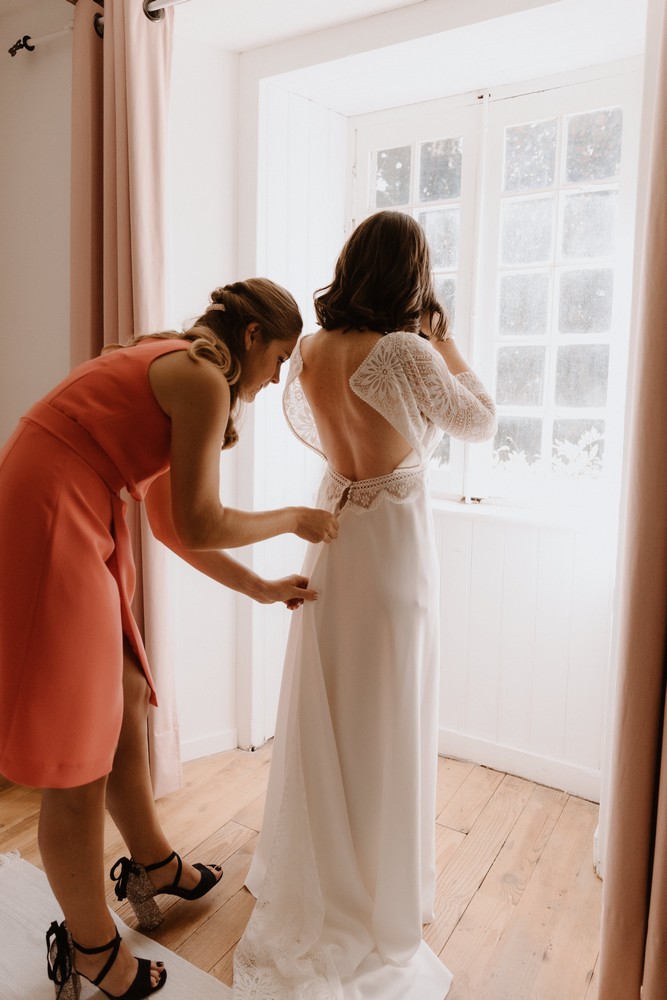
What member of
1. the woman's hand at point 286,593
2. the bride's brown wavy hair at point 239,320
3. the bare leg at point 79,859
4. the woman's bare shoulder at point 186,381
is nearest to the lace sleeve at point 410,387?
the bride's brown wavy hair at point 239,320

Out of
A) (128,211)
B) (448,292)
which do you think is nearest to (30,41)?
(128,211)

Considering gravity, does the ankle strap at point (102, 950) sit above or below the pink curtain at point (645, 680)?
below

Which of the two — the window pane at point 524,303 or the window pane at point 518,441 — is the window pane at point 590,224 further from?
the window pane at point 518,441

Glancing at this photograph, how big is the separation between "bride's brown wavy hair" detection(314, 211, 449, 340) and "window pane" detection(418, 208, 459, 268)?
3.72 feet

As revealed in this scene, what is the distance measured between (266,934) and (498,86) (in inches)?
99.6

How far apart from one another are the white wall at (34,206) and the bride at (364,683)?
141cm

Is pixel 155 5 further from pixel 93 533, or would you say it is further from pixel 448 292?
pixel 93 533

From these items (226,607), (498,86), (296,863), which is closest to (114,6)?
(498,86)

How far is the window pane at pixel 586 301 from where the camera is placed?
7.55ft

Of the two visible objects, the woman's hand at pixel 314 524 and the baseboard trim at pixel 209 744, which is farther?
the baseboard trim at pixel 209 744

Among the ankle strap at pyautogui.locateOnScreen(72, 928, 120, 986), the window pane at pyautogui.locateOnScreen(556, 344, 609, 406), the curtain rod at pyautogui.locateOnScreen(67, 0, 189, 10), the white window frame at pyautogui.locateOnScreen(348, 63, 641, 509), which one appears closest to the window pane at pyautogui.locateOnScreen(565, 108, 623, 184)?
the white window frame at pyautogui.locateOnScreen(348, 63, 641, 509)

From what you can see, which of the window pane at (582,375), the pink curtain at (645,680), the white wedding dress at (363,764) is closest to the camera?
the pink curtain at (645,680)

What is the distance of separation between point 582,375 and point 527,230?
0.52 metres

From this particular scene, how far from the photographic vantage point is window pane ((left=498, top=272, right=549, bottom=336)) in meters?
2.42
